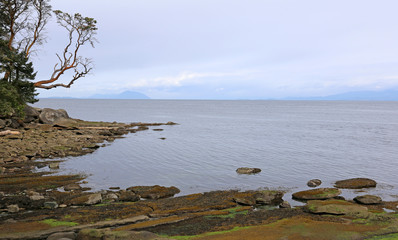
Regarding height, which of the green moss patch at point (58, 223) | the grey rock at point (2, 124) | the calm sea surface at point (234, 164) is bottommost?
the calm sea surface at point (234, 164)

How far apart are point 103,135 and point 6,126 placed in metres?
14.5

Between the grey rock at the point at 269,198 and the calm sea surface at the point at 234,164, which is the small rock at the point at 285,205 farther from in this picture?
the calm sea surface at the point at 234,164

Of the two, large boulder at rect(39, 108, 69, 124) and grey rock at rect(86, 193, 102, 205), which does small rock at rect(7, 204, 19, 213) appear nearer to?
grey rock at rect(86, 193, 102, 205)

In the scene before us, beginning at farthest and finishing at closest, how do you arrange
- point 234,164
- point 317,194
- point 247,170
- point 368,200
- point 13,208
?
point 234,164 < point 247,170 < point 317,194 < point 368,200 < point 13,208

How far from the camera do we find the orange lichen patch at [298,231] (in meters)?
12.6

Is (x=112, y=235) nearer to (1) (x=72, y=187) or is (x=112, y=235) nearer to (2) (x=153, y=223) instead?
(2) (x=153, y=223)

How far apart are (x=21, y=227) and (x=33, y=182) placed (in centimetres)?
979

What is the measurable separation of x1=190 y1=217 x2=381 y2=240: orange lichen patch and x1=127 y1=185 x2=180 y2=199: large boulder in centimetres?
766

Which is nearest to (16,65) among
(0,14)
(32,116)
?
(0,14)

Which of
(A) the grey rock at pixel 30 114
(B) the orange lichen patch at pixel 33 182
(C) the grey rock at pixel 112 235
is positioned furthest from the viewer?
(A) the grey rock at pixel 30 114

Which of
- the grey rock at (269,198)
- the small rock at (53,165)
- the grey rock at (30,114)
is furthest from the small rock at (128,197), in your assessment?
the grey rock at (30,114)

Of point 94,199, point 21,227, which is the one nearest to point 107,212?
point 94,199

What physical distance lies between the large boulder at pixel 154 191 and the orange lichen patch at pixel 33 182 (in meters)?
5.35

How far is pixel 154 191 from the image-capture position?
20.9 meters
